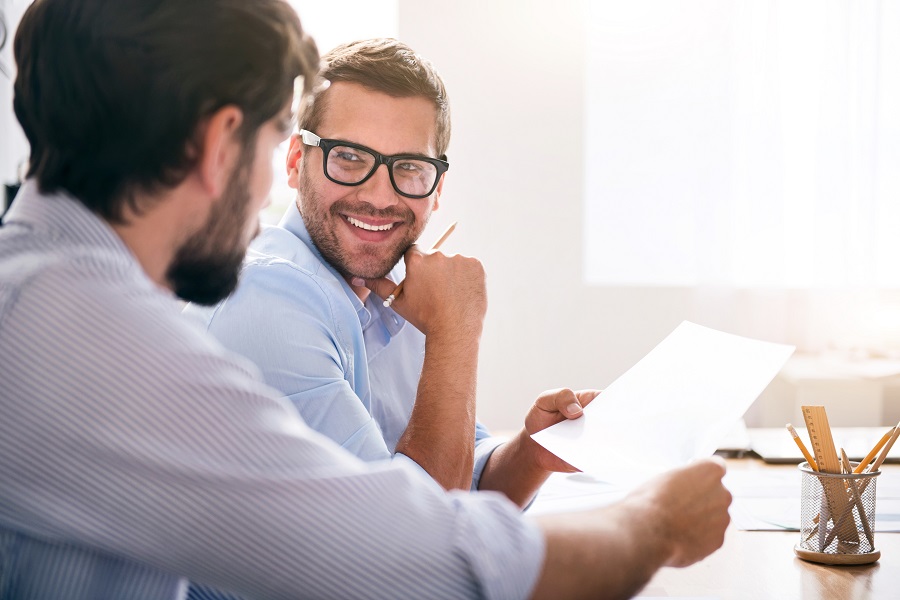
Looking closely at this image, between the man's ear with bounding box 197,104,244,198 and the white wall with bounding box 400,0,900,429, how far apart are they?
2763 mm

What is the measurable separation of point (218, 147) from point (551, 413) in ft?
2.57

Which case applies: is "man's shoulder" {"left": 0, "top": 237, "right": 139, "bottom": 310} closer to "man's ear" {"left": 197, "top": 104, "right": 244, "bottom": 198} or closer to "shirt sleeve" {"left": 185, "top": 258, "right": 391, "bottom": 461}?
"man's ear" {"left": 197, "top": 104, "right": 244, "bottom": 198}

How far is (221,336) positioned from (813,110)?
9.11ft

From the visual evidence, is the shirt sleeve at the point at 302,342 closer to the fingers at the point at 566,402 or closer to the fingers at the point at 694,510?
the fingers at the point at 566,402

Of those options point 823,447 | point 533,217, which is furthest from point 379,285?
point 533,217

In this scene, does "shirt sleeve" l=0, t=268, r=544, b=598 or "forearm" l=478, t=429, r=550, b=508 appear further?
"forearm" l=478, t=429, r=550, b=508

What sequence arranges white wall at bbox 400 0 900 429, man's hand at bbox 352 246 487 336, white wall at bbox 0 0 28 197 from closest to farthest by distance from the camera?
man's hand at bbox 352 246 487 336 < white wall at bbox 0 0 28 197 < white wall at bbox 400 0 900 429

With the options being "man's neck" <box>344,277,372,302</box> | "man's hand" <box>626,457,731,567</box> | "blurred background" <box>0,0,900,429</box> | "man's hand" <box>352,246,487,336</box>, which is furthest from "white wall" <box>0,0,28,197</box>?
"man's hand" <box>626,457,731,567</box>

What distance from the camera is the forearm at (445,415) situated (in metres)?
1.28

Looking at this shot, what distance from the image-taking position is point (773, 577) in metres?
1.15

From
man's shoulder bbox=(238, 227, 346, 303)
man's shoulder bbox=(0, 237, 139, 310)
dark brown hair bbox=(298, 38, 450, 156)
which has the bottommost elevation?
man's shoulder bbox=(238, 227, 346, 303)

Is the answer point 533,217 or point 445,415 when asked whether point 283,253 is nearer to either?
point 445,415

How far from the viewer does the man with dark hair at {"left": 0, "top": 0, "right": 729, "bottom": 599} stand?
2.09 ft

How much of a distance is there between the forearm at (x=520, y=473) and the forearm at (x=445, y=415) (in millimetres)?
142
